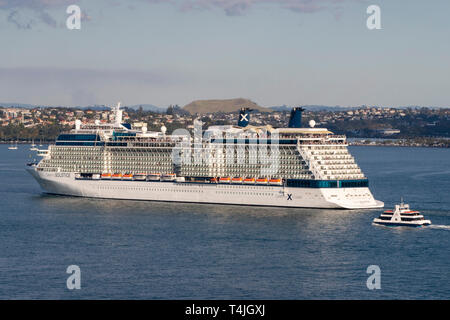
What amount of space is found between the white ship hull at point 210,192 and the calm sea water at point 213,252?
115 centimetres

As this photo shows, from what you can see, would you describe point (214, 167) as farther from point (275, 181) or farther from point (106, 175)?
point (106, 175)

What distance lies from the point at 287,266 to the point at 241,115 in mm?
33434

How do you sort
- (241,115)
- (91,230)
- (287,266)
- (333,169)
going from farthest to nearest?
1. (241,115)
2. (333,169)
3. (91,230)
4. (287,266)

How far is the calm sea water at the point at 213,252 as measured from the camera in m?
40.0

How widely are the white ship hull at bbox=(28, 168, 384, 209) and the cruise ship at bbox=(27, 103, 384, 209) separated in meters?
0.08

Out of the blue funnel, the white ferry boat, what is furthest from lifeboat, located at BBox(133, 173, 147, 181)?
the white ferry boat

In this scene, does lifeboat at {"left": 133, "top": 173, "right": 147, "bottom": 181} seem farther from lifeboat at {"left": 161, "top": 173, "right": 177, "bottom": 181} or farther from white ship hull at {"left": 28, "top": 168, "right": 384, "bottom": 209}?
lifeboat at {"left": 161, "top": 173, "right": 177, "bottom": 181}

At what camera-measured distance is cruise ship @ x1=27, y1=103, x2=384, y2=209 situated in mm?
65188

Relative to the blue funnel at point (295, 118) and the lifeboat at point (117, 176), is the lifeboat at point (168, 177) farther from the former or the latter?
the blue funnel at point (295, 118)

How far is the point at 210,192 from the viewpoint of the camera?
69.1 meters

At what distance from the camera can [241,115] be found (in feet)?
251

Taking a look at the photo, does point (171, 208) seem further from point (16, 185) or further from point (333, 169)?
point (16, 185)

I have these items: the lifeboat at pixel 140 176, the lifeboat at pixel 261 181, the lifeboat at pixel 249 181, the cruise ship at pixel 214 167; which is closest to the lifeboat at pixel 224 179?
the cruise ship at pixel 214 167
